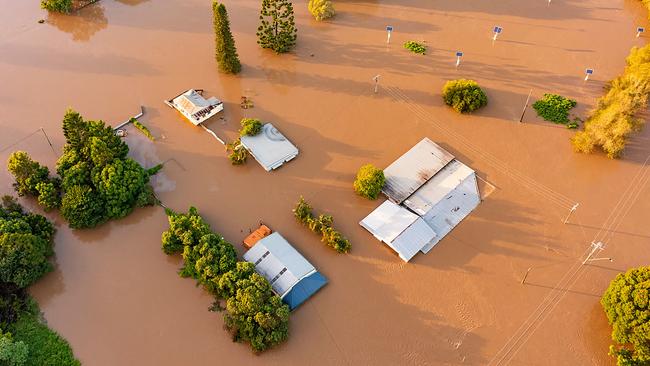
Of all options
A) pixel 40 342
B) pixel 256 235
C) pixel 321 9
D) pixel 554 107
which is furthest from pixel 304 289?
pixel 321 9

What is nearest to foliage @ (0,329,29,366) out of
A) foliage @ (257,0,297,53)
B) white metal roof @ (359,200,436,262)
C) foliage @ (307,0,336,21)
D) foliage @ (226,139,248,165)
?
foliage @ (226,139,248,165)

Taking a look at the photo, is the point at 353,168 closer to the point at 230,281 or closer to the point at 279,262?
the point at 279,262

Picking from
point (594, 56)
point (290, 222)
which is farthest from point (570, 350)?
point (594, 56)

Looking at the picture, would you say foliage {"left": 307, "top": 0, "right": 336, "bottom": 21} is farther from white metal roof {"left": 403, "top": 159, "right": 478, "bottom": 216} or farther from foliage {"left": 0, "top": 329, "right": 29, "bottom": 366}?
foliage {"left": 0, "top": 329, "right": 29, "bottom": 366}

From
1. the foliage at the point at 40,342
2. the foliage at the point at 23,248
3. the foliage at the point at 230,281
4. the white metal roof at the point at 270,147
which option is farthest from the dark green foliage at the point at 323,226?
the foliage at the point at 23,248

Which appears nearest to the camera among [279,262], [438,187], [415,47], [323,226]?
[279,262]

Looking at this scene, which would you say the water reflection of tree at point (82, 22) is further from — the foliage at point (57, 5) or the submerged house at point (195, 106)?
the submerged house at point (195, 106)

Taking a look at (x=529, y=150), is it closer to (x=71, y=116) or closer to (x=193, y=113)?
(x=193, y=113)
